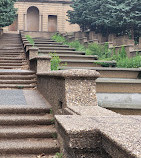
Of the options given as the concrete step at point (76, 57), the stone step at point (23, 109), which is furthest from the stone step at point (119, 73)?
the stone step at point (23, 109)

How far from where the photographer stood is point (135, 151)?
186 cm

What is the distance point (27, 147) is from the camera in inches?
182

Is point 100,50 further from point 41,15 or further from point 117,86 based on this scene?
point 41,15

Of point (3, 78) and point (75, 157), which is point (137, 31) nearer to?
point (3, 78)

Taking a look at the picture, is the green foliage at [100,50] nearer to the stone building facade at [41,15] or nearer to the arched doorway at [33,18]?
the stone building facade at [41,15]

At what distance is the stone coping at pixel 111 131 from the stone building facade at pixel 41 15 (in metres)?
35.1

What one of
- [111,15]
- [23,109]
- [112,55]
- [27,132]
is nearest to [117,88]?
[23,109]

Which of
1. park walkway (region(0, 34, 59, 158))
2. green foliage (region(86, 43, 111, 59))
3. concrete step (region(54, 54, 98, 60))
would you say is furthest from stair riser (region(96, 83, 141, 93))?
green foliage (region(86, 43, 111, 59))

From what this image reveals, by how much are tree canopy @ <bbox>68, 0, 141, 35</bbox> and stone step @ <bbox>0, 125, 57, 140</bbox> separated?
1610cm

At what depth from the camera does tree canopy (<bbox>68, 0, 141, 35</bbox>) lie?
20000mm

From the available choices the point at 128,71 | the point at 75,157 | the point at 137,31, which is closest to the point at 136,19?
the point at 137,31

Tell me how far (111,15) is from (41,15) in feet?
61.5

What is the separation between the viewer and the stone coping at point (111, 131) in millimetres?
2002

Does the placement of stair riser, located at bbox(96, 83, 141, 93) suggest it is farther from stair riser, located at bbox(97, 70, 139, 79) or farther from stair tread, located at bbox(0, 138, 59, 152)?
stair tread, located at bbox(0, 138, 59, 152)
